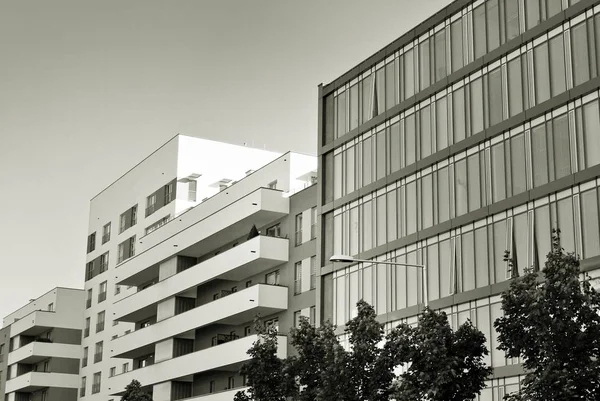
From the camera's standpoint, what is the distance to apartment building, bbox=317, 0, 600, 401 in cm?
3956

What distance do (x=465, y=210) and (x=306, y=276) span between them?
15.7 meters

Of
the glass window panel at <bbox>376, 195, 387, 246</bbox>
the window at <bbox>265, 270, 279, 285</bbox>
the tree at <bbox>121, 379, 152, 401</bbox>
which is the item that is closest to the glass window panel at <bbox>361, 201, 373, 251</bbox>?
the glass window panel at <bbox>376, 195, 387, 246</bbox>

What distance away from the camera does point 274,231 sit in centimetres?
6200

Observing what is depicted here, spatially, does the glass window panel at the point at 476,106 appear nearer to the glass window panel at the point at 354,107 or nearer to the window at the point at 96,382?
the glass window panel at the point at 354,107

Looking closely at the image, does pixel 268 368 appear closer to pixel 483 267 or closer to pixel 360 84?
pixel 483 267

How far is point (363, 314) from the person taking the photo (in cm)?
3775

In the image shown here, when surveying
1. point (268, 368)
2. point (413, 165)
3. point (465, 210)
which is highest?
point (413, 165)

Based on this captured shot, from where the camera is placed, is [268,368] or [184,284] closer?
[268,368]

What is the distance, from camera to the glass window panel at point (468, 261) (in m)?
43.0

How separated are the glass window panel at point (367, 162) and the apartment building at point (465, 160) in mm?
90

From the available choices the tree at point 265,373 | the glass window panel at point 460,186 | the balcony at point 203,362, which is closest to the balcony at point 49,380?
the balcony at point 203,362

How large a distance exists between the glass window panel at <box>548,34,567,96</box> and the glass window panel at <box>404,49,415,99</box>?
9.66 meters

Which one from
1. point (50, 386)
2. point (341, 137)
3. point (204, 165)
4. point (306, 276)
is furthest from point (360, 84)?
point (50, 386)

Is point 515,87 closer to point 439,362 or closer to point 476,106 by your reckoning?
point 476,106
